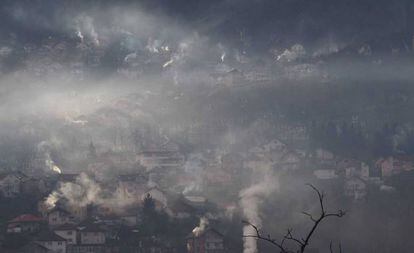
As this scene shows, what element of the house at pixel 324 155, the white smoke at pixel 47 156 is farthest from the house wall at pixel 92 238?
the house at pixel 324 155

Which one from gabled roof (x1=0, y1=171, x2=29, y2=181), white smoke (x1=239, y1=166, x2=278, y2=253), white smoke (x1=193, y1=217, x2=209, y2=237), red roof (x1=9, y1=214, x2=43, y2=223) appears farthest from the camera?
gabled roof (x1=0, y1=171, x2=29, y2=181)

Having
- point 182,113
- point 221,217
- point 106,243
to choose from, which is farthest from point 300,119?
point 106,243

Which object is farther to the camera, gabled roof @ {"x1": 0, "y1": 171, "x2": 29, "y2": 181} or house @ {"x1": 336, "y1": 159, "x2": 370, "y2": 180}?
house @ {"x1": 336, "y1": 159, "x2": 370, "y2": 180}

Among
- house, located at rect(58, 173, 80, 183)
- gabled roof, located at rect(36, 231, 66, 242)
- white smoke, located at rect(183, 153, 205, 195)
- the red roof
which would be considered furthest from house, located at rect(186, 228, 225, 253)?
house, located at rect(58, 173, 80, 183)

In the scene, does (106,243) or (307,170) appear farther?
(307,170)

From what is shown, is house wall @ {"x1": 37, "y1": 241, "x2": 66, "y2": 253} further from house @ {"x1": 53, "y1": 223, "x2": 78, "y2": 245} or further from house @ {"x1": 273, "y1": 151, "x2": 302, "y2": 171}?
house @ {"x1": 273, "y1": 151, "x2": 302, "y2": 171}

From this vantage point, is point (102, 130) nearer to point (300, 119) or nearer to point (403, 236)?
point (300, 119)

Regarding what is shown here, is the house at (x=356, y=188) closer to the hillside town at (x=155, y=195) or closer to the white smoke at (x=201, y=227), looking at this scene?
the hillside town at (x=155, y=195)
